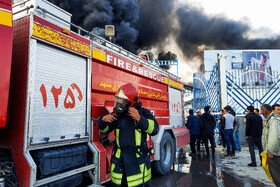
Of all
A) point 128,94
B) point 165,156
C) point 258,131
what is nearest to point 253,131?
point 258,131

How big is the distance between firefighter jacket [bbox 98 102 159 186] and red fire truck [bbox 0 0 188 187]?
0.81 meters

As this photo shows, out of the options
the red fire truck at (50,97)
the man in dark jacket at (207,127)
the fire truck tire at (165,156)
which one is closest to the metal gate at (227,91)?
the man in dark jacket at (207,127)

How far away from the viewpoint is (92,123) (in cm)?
318

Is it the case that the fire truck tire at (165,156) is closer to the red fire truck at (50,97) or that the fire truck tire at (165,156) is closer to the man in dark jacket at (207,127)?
the red fire truck at (50,97)

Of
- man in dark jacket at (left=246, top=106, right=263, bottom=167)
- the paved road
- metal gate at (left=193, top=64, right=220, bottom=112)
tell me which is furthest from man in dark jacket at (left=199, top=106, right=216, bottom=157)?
metal gate at (left=193, top=64, right=220, bottom=112)

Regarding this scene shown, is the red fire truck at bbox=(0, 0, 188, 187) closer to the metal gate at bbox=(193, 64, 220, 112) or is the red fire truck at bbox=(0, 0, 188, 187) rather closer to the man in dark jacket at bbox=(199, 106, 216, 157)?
the man in dark jacket at bbox=(199, 106, 216, 157)

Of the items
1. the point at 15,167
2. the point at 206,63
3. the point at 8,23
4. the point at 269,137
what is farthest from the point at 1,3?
the point at 206,63

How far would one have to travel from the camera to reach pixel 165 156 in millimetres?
4887

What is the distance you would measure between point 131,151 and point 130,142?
104 millimetres

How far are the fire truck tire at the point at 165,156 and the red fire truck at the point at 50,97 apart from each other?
142 cm

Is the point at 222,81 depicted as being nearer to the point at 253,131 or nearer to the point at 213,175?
the point at 253,131

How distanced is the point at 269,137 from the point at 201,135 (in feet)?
12.1

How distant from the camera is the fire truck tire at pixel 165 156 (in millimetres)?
4453

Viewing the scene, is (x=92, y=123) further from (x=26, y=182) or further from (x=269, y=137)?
(x=269, y=137)
